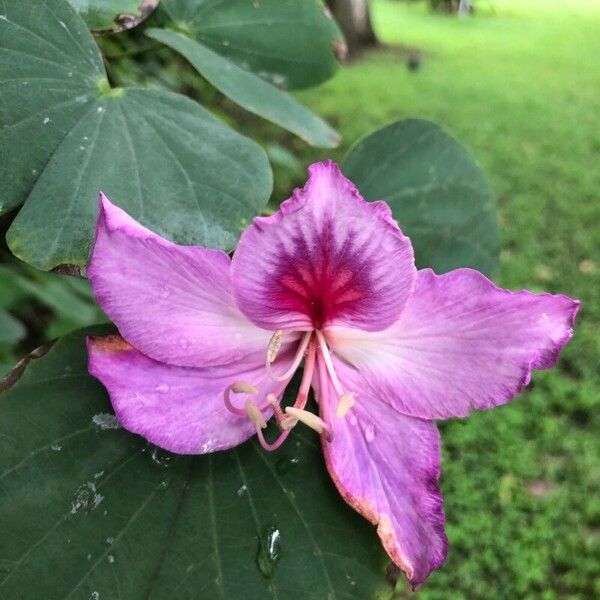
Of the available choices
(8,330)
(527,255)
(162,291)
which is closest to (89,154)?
(162,291)

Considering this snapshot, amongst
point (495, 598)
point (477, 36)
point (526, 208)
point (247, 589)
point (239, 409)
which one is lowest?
point (477, 36)

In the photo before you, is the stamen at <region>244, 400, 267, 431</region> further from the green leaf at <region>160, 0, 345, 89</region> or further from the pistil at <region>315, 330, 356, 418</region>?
the green leaf at <region>160, 0, 345, 89</region>

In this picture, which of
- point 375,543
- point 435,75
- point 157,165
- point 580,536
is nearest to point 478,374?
point 375,543

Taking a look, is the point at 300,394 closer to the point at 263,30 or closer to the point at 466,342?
the point at 466,342

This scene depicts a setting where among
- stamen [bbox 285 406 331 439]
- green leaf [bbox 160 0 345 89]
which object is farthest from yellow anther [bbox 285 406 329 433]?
green leaf [bbox 160 0 345 89]

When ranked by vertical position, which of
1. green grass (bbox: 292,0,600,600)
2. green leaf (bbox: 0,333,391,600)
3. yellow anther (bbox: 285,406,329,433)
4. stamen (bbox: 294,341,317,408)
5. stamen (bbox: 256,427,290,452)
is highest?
yellow anther (bbox: 285,406,329,433)

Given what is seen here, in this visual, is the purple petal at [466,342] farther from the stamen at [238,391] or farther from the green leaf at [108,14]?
the green leaf at [108,14]

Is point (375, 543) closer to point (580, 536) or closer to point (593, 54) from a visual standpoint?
point (580, 536)
